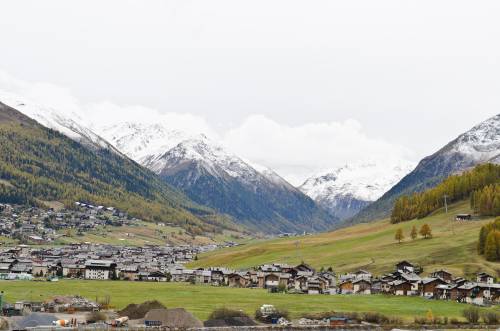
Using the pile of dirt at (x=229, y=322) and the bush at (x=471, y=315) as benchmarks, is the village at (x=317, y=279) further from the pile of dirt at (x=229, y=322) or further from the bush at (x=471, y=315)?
the pile of dirt at (x=229, y=322)

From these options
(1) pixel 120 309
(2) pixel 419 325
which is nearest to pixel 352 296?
(2) pixel 419 325

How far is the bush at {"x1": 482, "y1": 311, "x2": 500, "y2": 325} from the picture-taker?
373ft

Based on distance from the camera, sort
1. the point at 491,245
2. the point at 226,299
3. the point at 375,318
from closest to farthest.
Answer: the point at 375,318, the point at 226,299, the point at 491,245

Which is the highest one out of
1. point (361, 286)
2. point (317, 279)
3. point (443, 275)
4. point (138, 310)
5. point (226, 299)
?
point (443, 275)

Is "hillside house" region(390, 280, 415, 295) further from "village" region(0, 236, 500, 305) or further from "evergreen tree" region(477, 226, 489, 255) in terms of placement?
"evergreen tree" region(477, 226, 489, 255)

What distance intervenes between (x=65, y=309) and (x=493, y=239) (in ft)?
329

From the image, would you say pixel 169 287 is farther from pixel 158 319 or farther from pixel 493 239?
pixel 493 239

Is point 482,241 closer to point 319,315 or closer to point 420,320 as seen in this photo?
point 420,320

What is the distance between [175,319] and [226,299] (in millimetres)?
36699

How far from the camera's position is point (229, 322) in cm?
10181

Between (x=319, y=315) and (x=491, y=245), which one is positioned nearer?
(x=319, y=315)

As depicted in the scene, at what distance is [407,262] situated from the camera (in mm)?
173250

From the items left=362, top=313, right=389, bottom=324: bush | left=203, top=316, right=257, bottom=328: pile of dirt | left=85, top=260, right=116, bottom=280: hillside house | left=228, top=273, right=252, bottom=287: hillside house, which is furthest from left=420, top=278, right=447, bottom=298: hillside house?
left=85, top=260, right=116, bottom=280: hillside house

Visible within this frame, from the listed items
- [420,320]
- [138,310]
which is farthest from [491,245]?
[138,310]
